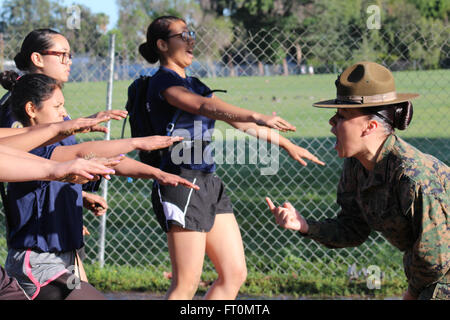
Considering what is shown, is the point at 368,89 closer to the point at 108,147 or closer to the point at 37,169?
the point at 108,147

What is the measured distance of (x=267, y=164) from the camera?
10.6 m

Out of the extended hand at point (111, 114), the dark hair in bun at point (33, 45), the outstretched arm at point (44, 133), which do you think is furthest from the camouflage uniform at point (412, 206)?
A: the dark hair in bun at point (33, 45)

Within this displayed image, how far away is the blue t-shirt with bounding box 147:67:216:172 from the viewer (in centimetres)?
372

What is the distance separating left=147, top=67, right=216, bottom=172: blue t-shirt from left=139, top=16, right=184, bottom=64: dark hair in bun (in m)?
0.27

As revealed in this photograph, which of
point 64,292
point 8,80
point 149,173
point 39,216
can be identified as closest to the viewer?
point 64,292

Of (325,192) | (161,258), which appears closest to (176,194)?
(161,258)

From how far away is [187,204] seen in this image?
12.1ft

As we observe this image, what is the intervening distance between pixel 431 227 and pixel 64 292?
1784 mm

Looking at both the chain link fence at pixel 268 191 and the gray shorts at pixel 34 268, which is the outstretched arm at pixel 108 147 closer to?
the gray shorts at pixel 34 268

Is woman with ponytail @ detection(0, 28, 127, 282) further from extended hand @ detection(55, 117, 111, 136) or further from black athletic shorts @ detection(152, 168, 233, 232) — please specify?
extended hand @ detection(55, 117, 111, 136)

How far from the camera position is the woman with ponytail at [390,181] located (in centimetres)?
256

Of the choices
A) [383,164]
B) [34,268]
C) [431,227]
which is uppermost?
[383,164]

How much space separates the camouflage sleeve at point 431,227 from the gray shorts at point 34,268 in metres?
1.77

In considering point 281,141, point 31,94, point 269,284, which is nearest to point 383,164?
point 281,141
